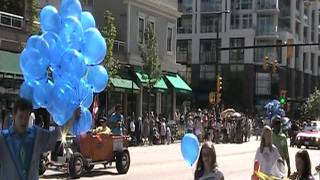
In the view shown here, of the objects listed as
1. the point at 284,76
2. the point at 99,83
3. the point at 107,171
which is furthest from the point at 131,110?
the point at 284,76

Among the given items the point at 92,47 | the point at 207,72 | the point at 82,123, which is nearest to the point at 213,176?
the point at 82,123

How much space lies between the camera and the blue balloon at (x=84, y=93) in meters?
6.30

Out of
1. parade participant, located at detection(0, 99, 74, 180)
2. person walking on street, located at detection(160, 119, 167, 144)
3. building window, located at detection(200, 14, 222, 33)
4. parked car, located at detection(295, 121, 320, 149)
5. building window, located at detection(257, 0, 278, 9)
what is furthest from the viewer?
building window, located at detection(200, 14, 222, 33)

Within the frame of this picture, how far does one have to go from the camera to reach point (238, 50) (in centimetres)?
8212

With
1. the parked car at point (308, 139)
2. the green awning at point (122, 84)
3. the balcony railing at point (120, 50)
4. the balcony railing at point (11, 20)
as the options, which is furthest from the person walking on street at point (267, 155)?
the balcony railing at point (120, 50)

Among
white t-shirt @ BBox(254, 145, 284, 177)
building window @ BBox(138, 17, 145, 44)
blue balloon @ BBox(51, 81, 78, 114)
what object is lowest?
white t-shirt @ BBox(254, 145, 284, 177)

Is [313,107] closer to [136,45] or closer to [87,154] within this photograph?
[136,45]

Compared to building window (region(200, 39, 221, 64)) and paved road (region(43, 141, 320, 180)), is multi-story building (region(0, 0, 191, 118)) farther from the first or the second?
building window (region(200, 39, 221, 64))

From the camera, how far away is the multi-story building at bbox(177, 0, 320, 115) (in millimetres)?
80375

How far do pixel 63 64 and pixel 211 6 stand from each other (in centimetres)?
7900

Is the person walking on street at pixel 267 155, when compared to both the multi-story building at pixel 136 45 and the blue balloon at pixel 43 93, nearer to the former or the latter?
the blue balloon at pixel 43 93

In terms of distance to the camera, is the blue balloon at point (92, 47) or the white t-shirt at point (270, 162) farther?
the white t-shirt at point (270, 162)

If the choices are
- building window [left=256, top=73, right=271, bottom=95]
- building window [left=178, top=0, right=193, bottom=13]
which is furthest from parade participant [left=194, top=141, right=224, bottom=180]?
building window [left=178, top=0, right=193, bottom=13]

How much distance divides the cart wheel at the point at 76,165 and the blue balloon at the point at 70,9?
1012cm
